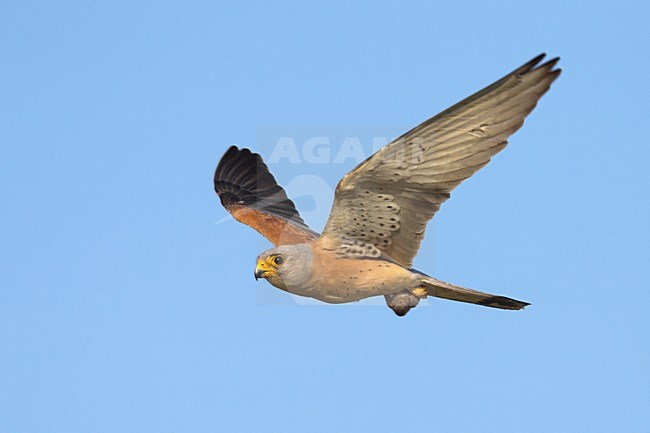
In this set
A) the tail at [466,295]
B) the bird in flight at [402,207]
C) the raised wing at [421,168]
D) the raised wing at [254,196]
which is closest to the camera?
the raised wing at [421,168]

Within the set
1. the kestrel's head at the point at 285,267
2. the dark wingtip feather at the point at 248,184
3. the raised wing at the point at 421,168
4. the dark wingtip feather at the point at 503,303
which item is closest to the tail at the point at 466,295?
the dark wingtip feather at the point at 503,303

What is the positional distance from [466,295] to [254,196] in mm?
4828

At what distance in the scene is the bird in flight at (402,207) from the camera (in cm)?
759

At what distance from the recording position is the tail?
9.34 metres

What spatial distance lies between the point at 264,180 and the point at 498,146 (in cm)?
621

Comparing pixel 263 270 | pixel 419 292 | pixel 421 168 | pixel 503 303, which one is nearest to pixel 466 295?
pixel 503 303

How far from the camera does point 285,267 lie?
9.36 meters

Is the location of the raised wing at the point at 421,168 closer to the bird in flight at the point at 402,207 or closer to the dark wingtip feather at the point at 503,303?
the bird in flight at the point at 402,207

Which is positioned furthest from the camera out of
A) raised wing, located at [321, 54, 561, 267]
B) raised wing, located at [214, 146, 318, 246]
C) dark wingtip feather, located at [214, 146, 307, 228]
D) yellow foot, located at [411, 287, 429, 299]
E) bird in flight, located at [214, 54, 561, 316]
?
dark wingtip feather, located at [214, 146, 307, 228]

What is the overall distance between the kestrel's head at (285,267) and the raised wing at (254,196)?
7.50 ft

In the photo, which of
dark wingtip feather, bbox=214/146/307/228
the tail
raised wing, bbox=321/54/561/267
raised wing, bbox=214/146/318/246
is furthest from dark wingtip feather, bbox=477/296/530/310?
dark wingtip feather, bbox=214/146/307/228

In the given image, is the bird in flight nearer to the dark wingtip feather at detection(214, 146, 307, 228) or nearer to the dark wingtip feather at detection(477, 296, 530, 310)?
the dark wingtip feather at detection(477, 296, 530, 310)

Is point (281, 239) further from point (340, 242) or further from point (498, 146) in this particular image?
point (498, 146)

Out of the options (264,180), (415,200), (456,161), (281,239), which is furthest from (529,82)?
(264,180)
